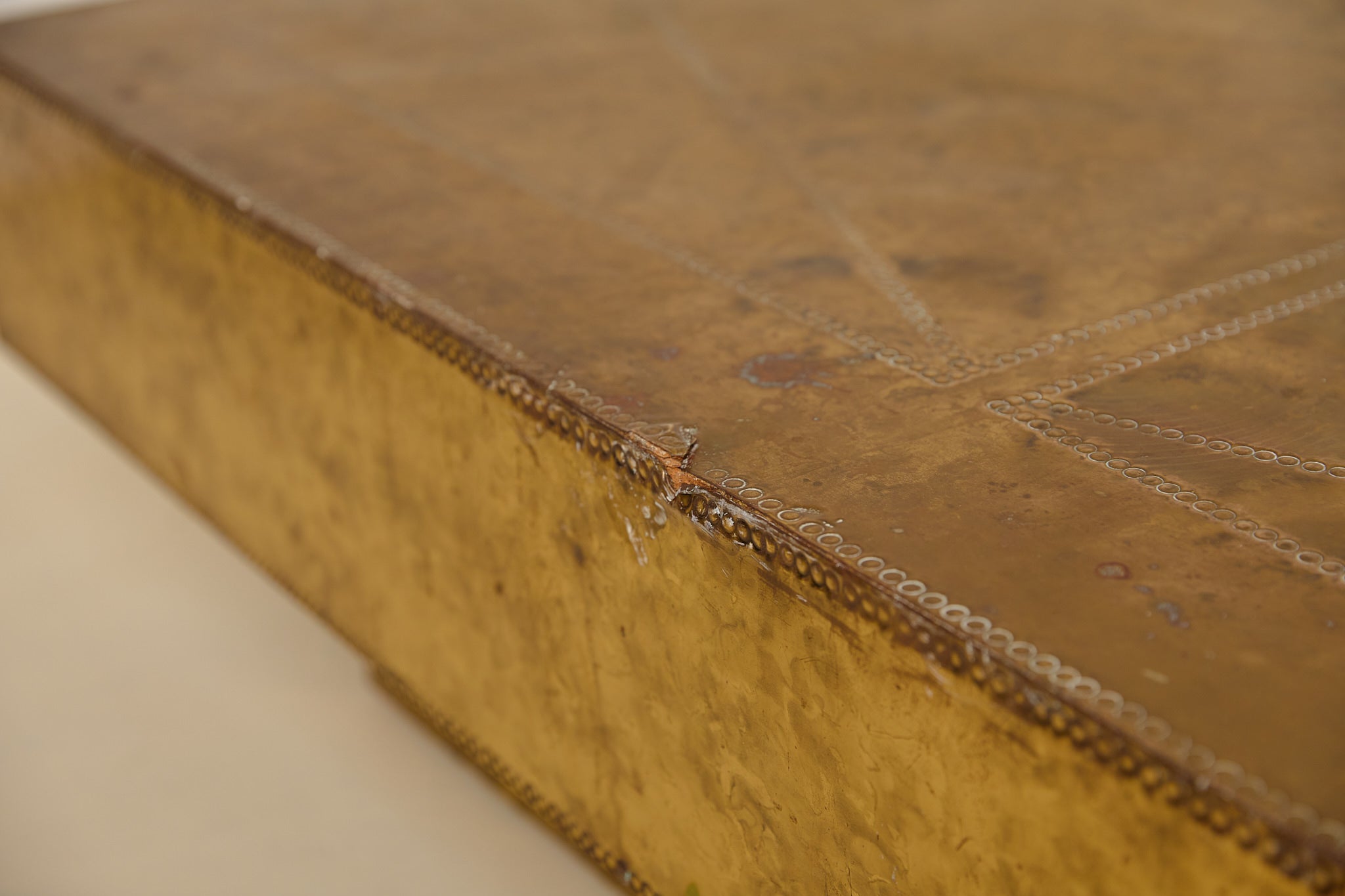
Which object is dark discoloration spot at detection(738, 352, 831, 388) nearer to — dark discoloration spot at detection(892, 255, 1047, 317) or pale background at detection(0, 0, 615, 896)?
dark discoloration spot at detection(892, 255, 1047, 317)

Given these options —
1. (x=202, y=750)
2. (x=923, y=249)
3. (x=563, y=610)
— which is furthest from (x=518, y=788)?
(x=923, y=249)

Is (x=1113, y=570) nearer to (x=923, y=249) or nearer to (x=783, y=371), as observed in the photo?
(x=783, y=371)

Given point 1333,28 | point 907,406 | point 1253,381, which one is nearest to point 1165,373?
point 1253,381

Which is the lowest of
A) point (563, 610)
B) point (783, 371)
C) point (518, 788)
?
point (518, 788)

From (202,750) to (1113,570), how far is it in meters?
1.55

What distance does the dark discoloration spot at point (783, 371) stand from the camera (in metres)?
1.46

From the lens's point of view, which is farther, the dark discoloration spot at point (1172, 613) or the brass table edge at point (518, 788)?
the brass table edge at point (518, 788)

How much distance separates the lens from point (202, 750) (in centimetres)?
211

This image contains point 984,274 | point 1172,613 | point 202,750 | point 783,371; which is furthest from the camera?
point 202,750

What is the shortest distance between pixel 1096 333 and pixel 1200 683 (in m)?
0.67

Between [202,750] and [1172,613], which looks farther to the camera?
[202,750]

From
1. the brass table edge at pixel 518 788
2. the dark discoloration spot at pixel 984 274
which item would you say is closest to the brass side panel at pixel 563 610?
the brass table edge at pixel 518 788

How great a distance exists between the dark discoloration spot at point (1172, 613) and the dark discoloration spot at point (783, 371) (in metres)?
0.48

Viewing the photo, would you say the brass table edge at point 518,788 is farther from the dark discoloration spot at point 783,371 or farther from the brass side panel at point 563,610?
the dark discoloration spot at point 783,371
